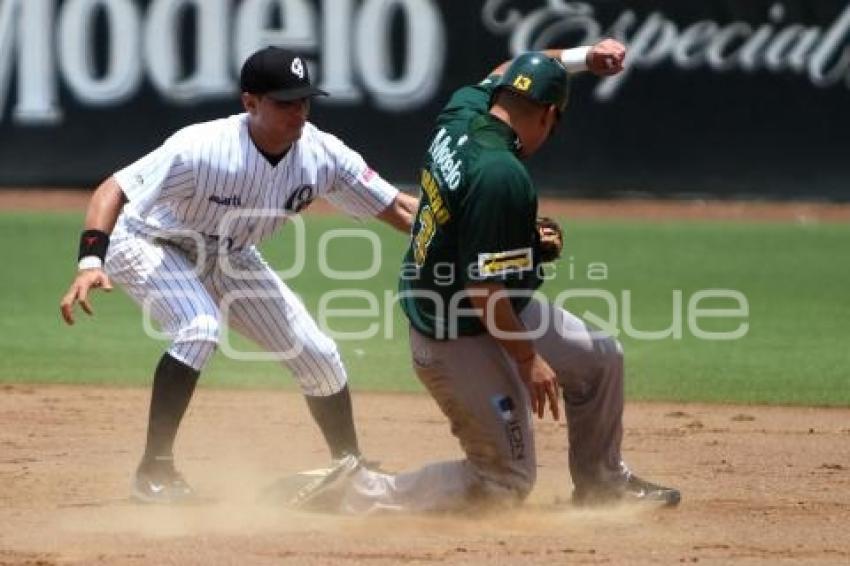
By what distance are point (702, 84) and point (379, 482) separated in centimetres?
1269

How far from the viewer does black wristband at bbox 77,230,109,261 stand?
659 cm

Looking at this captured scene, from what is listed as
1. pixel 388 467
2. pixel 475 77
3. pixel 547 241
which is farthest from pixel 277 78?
pixel 475 77

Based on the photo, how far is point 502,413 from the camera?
6402 millimetres

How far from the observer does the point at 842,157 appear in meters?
18.7

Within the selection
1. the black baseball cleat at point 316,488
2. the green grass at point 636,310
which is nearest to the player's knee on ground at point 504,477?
the black baseball cleat at point 316,488

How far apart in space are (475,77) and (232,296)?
12.0 meters

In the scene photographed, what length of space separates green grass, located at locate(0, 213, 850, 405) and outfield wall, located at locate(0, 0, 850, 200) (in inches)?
44.7

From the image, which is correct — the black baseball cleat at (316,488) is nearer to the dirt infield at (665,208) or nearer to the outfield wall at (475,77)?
the dirt infield at (665,208)

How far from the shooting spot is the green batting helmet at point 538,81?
6.09 meters

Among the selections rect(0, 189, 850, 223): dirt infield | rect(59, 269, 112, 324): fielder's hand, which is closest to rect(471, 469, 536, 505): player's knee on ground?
rect(59, 269, 112, 324): fielder's hand

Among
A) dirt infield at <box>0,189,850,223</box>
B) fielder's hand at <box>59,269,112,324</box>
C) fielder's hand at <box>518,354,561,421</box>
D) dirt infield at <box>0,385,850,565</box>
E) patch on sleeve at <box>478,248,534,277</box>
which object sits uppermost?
patch on sleeve at <box>478,248,534,277</box>

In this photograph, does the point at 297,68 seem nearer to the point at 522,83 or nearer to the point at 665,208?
the point at 522,83

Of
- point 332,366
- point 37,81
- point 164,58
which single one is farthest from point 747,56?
point 332,366

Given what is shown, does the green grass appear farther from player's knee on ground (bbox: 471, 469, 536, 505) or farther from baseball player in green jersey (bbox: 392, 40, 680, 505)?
player's knee on ground (bbox: 471, 469, 536, 505)
